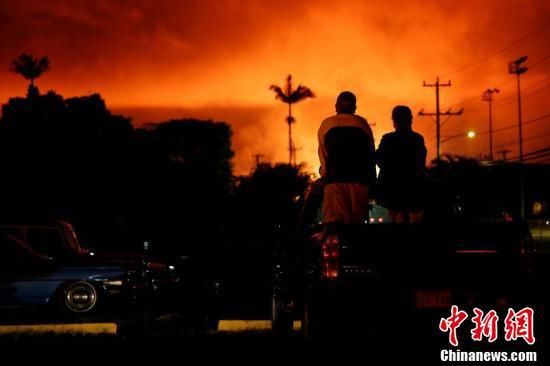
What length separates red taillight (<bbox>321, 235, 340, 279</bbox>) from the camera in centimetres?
740

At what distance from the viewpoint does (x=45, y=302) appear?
1387 centimetres

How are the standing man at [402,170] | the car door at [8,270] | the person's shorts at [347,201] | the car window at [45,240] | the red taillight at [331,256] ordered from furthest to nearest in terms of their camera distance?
the car window at [45,240], the car door at [8,270], the standing man at [402,170], the person's shorts at [347,201], the red taillight at [331,256]

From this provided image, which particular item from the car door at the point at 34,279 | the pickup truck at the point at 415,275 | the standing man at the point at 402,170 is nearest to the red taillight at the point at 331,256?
the pickup truck at the point at 415,275

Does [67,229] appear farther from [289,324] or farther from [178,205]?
[178,205]

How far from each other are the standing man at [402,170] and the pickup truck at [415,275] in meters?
1.33

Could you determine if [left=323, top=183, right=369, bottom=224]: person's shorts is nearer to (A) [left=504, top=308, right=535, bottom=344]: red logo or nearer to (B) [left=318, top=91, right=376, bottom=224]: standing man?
(B) [left=318, top=91, right=376, bottom=224]: standing man

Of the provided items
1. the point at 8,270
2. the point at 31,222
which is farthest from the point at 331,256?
the point at 31,222

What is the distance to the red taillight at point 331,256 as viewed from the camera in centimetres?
740

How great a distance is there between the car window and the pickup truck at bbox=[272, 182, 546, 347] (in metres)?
9.15

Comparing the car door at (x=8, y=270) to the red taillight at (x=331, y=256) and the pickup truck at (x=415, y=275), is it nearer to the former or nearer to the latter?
the pickup truck at (x=415, y=275)

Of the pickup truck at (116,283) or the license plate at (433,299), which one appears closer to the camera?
the license plate at (433,299)

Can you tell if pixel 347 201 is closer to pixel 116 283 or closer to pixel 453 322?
pixel 453 322

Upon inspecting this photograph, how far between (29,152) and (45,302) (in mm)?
33909

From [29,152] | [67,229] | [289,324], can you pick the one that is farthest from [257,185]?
[289,324]
